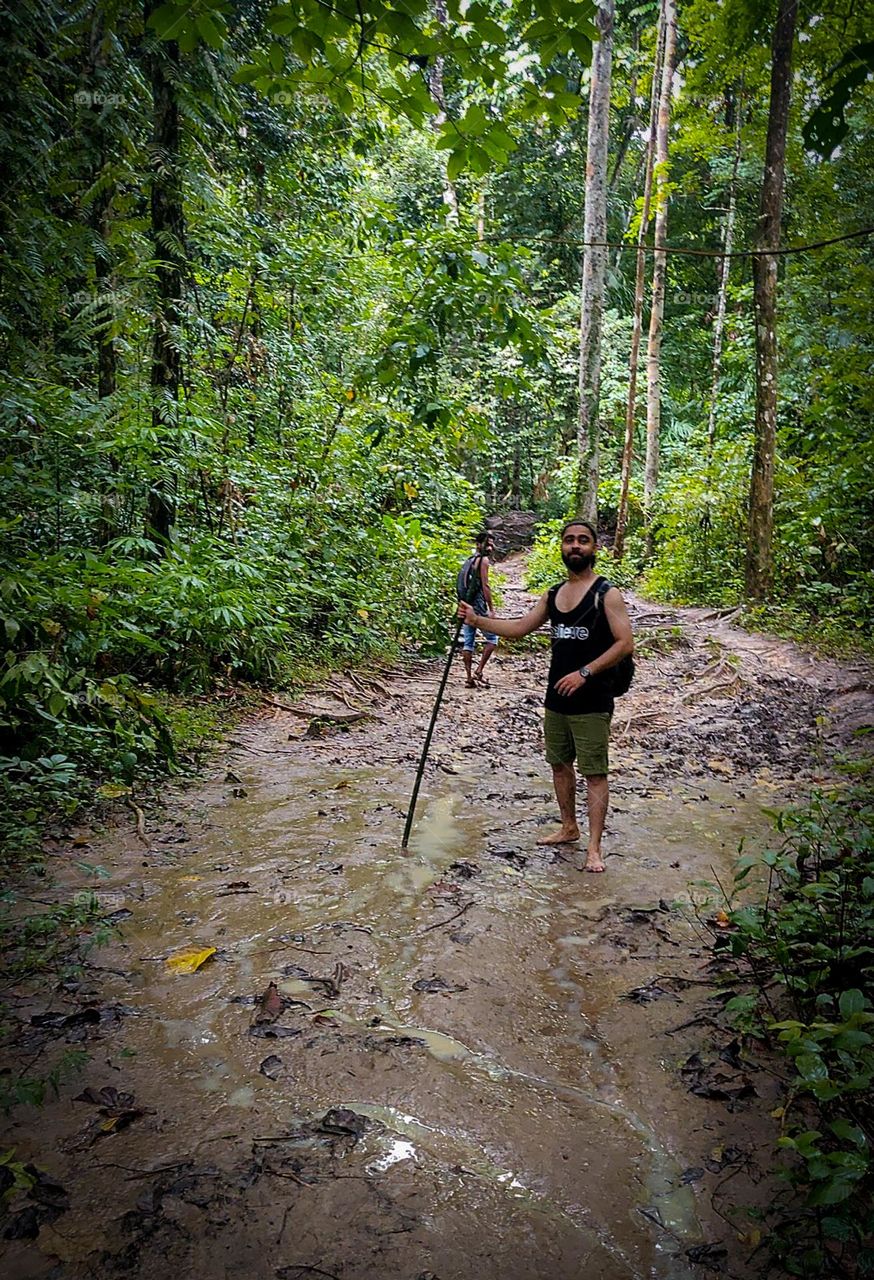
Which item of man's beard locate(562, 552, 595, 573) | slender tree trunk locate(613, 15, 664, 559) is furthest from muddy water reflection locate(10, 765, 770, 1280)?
slender tree trunk locate(613, 15, 664, 559)

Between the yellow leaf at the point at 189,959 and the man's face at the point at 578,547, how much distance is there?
3.05 m

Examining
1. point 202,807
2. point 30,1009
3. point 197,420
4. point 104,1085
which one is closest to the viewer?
point 104,1085

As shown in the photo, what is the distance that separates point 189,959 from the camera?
3.73 m

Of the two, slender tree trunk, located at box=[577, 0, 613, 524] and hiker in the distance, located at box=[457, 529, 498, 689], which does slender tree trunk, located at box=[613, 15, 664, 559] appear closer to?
slender tree trunk, located at box=[577, 0, 613, 524]

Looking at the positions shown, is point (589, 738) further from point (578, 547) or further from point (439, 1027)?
point (439, 1027)

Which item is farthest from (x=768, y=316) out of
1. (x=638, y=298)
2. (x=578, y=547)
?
(x=578, y=547)

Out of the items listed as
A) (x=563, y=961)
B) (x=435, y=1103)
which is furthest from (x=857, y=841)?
(x=435, y=1103)

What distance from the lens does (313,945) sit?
13.0 feet

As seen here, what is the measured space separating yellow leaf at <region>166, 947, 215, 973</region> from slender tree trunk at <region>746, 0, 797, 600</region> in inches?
437

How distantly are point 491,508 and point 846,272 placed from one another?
17.6m

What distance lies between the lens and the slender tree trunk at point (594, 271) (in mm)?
12156

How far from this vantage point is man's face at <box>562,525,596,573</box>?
4.99 meters

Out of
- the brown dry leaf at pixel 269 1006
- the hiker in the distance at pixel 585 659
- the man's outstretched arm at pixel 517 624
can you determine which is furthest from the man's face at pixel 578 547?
the brown dry leaf at pixel 269 1006

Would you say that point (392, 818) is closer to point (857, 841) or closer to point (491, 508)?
point (857, 841)
